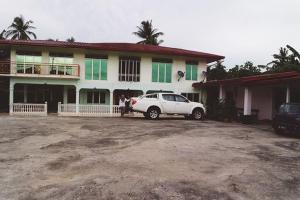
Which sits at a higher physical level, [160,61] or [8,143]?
[160,61]

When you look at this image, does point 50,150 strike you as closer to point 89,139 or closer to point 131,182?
point 89,139

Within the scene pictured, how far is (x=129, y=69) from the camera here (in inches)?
1010

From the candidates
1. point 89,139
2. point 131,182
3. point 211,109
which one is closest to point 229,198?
point 131,182

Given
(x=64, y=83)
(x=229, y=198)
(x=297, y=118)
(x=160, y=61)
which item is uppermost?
(x=160, y=61)

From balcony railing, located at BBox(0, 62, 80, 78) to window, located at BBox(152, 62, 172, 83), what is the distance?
5941 mm

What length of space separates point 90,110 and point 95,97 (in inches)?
119

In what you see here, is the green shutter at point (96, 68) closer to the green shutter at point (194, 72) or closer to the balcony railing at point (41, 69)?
the balcony railing at point (41, 69)

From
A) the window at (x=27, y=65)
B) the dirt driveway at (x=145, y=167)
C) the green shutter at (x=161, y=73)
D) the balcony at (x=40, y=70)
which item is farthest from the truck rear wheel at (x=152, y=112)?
the window at (x=27, y=65)

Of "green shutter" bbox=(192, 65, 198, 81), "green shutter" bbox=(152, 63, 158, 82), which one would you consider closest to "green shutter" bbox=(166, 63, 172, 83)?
"green shutter" bbox=(152, 63, 158, 82)

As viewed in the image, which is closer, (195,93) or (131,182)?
(131,182)

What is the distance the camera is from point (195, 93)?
27.0 metres

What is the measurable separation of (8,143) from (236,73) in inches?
1259

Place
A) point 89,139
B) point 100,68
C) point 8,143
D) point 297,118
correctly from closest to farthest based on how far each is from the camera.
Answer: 1. point 8,143
2. point 89,139
3. point 297,118
4. point 100,68

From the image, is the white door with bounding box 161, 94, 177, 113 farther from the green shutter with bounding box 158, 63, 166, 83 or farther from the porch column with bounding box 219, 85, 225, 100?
the green shutter with bounding box 158, 63, 166, 83
